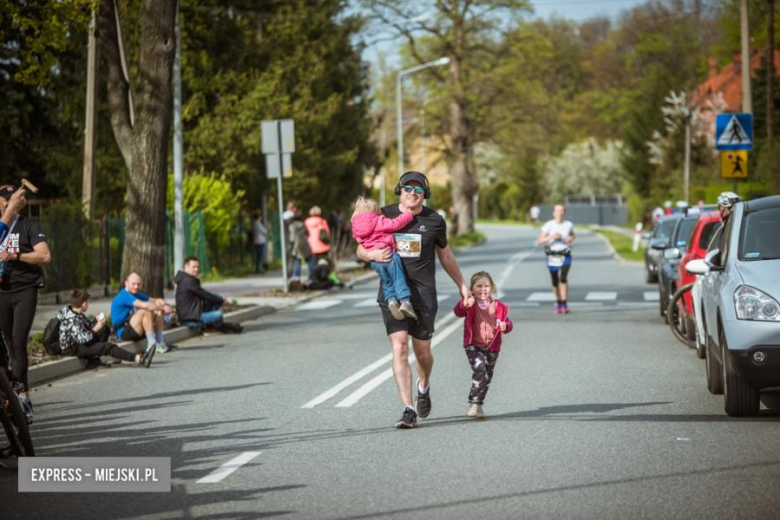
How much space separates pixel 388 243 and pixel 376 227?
14 centimetres

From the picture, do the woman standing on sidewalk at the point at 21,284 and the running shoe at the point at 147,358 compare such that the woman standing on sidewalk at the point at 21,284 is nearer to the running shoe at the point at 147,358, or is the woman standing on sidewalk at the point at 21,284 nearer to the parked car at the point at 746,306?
the running shoe at the point at 147,358

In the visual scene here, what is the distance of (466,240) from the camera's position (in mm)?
63844

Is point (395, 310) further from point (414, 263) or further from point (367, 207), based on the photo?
point (367, 207)

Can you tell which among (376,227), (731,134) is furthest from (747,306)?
(731,134)

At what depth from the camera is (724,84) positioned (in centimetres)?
7975

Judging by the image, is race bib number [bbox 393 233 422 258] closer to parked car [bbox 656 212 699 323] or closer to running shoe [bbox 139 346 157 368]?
running shoe [bbox 139 346 157 368]

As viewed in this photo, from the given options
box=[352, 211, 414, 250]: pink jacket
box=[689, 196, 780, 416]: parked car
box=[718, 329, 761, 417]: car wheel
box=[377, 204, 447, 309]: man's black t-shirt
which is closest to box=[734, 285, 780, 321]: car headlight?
box=[689, 196, 780, 416]: parked car

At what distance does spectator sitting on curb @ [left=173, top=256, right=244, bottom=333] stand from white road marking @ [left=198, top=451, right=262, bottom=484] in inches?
374

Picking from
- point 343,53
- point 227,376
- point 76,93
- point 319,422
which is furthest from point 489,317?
point 343,53

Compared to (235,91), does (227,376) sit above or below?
below

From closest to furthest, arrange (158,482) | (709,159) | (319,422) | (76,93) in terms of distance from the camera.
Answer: (158,482) < (319,422) < (76,93) < (709,159)

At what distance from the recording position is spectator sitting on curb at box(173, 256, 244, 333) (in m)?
18.3

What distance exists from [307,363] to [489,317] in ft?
16.2

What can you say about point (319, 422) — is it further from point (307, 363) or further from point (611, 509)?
point (307, 363)
